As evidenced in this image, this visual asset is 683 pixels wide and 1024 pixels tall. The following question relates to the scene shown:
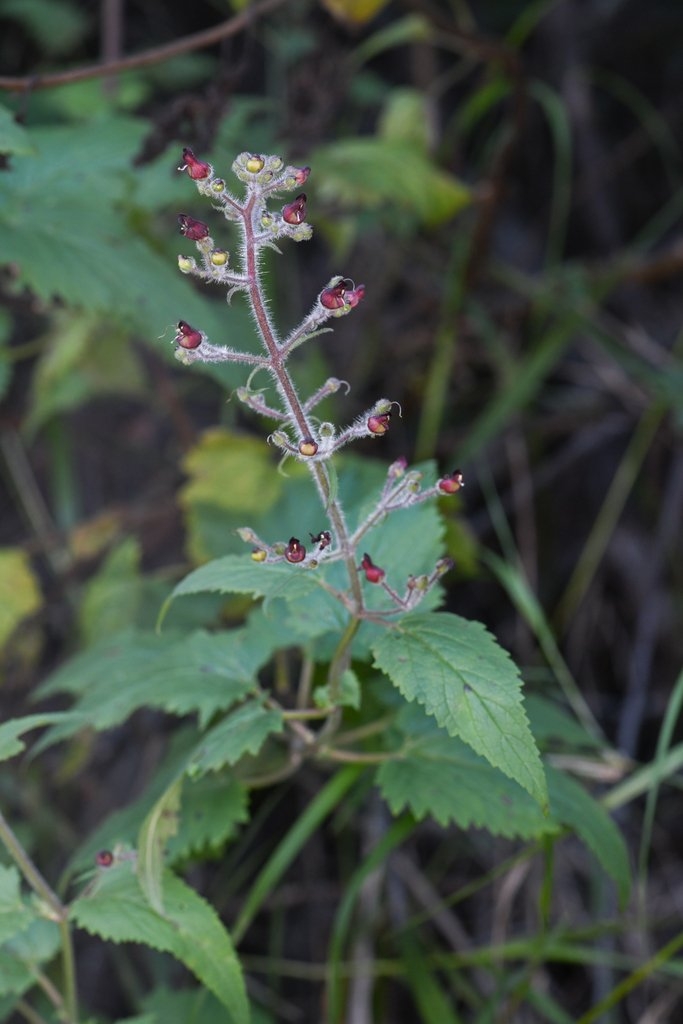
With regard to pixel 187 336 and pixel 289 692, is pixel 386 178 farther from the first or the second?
pixel 187 336

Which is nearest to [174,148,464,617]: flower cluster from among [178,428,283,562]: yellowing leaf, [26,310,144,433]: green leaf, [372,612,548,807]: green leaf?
[372,612,548,807]: green leaf

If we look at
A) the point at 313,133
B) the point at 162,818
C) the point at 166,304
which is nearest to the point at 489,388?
the point at 313,133

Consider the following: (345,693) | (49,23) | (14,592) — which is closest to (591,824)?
(345,693)

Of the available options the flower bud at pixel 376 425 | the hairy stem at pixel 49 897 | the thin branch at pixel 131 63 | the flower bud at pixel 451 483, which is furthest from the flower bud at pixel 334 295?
the thin branch at pixel 131 63

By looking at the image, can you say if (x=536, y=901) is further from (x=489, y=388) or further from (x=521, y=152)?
(x=521, y=152)

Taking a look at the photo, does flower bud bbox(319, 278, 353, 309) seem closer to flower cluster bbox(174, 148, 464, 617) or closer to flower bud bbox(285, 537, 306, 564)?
flower cluster bbox(174, 148, 464, 617)

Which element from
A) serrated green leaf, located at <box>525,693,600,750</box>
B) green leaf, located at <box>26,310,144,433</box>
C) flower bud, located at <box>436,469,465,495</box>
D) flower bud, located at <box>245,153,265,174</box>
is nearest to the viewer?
flower bud, located at <box>245,153,265,174</box>

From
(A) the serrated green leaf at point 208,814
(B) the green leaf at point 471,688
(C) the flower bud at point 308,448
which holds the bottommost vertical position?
(A) the serrated green leaf at point 208,814

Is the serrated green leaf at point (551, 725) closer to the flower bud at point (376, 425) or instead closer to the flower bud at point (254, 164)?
the flower bud at point (376, 425)
